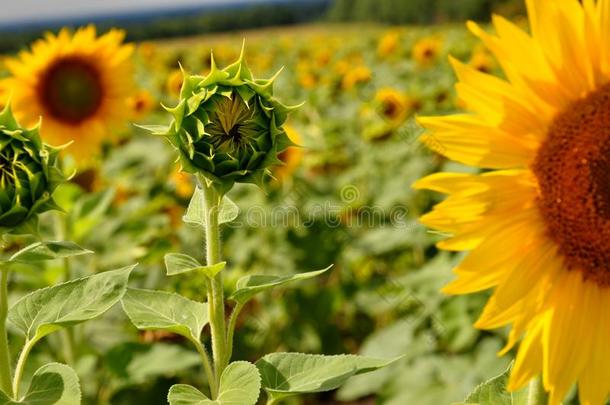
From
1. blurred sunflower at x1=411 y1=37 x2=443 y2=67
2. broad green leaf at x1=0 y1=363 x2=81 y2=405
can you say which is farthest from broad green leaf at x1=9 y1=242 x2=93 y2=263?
blurred sunflower at x1=411 y1=37 x2=443 y2=67

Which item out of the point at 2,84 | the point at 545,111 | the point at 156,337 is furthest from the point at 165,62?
the point at 545,111

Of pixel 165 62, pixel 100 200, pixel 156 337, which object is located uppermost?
pixel 165 62

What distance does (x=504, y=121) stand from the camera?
103 centimetres

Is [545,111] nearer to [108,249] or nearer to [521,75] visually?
[521,75]

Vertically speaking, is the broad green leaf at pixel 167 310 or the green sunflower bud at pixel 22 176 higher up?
the green sunflower bud at pixel 22 176

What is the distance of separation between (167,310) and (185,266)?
9 centimetres

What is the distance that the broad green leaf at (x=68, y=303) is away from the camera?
0.83m

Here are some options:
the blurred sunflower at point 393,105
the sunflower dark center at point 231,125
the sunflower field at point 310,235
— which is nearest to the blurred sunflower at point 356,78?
the sunflower field at point 310,235

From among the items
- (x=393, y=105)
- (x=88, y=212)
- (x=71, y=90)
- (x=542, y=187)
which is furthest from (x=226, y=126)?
(x=393, y=105)

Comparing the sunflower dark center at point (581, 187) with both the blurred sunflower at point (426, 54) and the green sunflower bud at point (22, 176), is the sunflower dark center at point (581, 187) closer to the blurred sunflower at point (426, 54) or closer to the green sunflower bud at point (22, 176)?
the green sunflower bud at point (22, 176)

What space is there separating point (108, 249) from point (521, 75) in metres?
1.89

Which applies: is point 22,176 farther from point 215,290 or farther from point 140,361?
point 140,361

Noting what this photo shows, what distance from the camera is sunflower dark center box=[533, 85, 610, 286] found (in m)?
1.03

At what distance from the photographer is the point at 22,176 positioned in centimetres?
86
